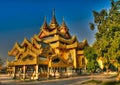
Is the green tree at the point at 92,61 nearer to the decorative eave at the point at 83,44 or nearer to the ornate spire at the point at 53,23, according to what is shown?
the decorative eave at the point at 83,44

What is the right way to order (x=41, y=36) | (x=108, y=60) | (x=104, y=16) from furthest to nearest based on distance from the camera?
(x=41, y=36) → (x=104, y=16) → (x=108, y=60)

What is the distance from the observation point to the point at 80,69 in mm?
61688

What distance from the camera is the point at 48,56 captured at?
44.7m

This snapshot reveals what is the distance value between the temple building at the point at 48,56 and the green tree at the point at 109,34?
15.8m

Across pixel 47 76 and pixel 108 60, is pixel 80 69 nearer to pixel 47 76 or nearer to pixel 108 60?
pixel 47 76

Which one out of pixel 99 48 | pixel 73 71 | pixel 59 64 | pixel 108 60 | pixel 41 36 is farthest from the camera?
pixel 41 36

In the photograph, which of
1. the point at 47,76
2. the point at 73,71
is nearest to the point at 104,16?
the point at 47,76

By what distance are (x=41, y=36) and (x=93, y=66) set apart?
4448cm

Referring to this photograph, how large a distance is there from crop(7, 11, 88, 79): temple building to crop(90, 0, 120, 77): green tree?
15.8m

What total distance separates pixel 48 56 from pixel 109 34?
23.4 m

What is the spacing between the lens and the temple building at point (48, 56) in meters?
41.3

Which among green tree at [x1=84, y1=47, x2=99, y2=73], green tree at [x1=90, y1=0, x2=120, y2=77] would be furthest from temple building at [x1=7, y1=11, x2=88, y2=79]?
green tree at [x1=90, y1=0, x2=120, y2=77]

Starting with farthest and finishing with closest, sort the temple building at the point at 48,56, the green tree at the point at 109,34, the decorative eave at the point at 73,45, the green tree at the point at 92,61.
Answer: the decorative eave at the point at 73,45
the temple building at the point at 48,56
the green tree at the point at 92,61
the green tree at the point at 109,34

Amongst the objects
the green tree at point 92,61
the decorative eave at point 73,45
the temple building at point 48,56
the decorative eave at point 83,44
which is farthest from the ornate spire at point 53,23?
the green tree at point 92,61
